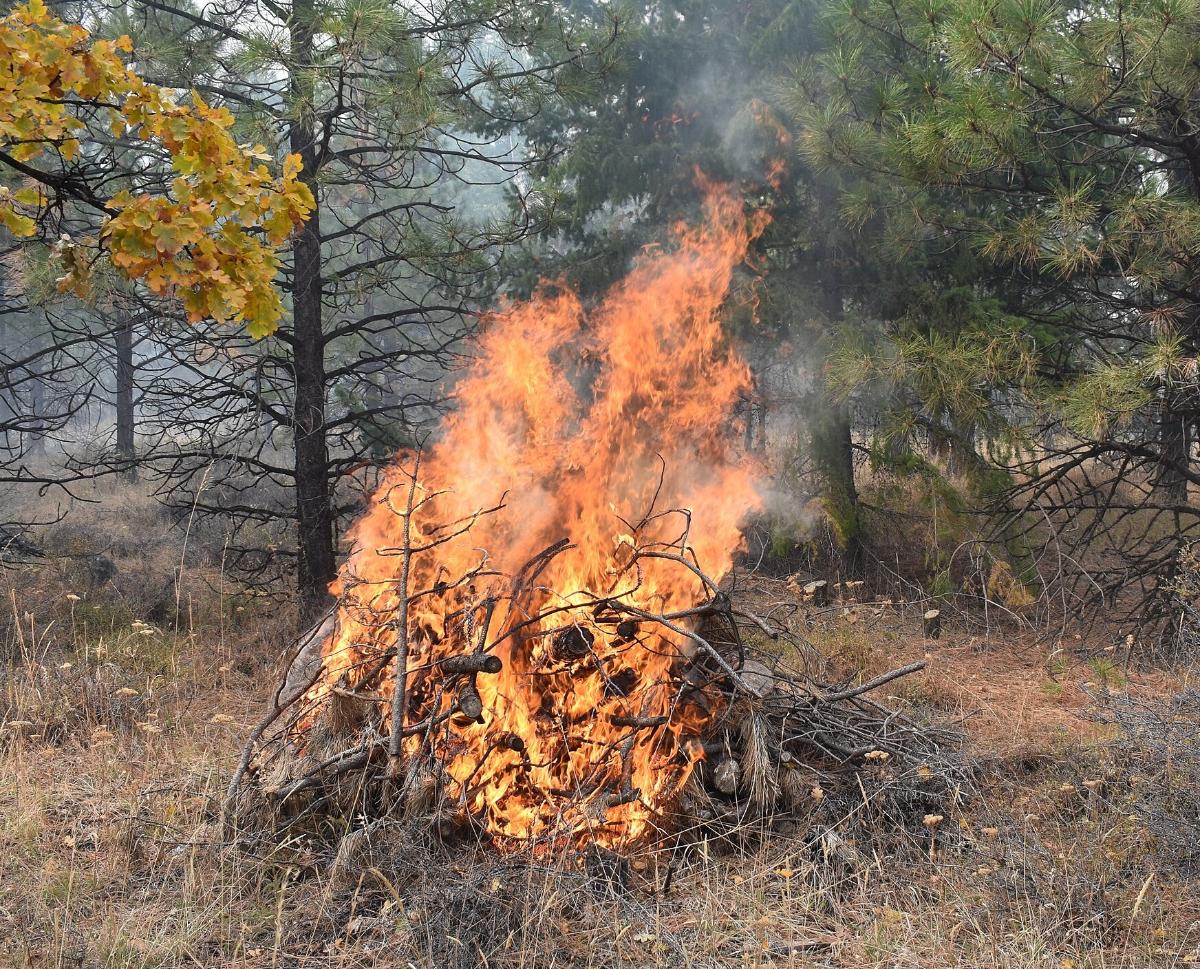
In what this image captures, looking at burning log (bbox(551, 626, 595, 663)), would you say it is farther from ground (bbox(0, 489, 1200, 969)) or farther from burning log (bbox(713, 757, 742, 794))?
ground (bbox(0, 489, 1200, 969))

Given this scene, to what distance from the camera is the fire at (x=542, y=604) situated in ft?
15.6

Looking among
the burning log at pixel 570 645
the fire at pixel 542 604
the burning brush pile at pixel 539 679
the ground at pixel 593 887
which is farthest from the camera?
the burning log at pixel 570 645

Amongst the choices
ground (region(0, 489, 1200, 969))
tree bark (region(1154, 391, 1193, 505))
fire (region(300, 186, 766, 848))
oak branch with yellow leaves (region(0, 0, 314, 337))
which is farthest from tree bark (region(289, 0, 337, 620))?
tree bark (region(1154, 391, 1193, 505))

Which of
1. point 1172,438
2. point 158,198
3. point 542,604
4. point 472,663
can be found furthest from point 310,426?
point 1172,438

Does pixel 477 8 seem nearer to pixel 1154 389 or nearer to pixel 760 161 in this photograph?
pixel 760 161

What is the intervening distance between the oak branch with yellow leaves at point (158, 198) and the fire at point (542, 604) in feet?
4.28

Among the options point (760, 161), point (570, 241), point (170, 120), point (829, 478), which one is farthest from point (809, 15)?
point (170, 120)

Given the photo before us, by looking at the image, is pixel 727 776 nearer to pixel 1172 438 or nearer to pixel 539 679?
pixel 539 679

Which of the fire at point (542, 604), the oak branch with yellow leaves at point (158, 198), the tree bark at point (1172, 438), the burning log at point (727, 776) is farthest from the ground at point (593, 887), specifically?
the tree bark at point (1172, 438)

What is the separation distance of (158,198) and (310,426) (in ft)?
16.0

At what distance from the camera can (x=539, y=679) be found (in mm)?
5137

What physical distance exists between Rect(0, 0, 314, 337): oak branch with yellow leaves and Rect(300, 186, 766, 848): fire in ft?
4.28

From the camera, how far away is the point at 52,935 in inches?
147

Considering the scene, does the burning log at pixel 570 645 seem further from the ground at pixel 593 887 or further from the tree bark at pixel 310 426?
the tree bark at pixel 310 426
